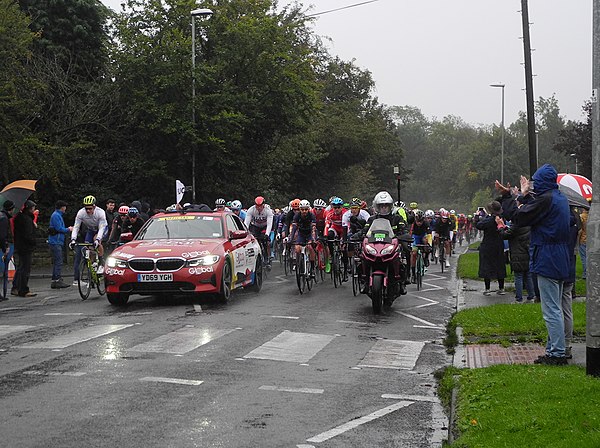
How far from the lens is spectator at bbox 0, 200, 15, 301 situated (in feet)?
57.8

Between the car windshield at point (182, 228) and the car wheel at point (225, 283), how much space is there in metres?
0.91

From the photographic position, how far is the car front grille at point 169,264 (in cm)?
1515

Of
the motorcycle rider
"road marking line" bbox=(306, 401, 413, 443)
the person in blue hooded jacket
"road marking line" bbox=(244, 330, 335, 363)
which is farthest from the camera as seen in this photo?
the motorcycle rider

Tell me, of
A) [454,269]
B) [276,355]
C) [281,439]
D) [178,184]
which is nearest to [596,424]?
[281,439]

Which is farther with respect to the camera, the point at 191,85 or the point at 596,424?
the point at 191,85

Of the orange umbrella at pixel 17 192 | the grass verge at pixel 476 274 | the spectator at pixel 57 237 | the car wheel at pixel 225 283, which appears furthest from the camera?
the spectator at pixel 57 237

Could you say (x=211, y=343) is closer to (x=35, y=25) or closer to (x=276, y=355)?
(x=276, y=355)

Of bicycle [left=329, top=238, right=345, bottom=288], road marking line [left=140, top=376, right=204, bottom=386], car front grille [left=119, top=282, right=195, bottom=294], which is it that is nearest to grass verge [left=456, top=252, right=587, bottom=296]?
bicycle [left=329, top=238, right=345, bottom=288]

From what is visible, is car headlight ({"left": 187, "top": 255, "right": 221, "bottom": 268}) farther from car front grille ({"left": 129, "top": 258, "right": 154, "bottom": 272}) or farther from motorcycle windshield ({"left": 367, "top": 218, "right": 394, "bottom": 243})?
motorcycle windshield ({"left": 367, "top": 218, "right": 394, "bottom": 243})

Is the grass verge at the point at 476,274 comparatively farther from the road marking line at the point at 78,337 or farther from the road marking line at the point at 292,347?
the road marking line at the point at 78,337

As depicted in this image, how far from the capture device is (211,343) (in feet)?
36.5

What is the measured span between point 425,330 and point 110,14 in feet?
97.2

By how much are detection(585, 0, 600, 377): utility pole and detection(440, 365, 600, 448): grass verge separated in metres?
0.24

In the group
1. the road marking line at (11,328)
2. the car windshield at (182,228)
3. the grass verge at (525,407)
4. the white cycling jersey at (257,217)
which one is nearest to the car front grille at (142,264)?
the car windshield at (182,228)
